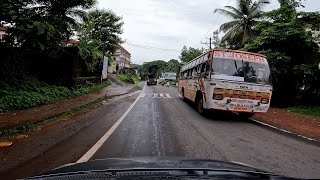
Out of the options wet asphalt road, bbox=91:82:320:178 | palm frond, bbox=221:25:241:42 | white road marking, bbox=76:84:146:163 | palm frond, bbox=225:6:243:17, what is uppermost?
palm frond, bbox=225:6:243:17

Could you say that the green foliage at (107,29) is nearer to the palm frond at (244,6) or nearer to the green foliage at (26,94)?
the palm frond at (244,6)

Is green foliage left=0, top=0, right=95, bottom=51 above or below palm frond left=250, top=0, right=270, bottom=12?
below

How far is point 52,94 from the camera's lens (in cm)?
1523

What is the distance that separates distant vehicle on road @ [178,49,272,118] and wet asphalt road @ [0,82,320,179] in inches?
53.5

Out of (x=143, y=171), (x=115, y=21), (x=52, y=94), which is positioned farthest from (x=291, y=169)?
(x=115, y=21)

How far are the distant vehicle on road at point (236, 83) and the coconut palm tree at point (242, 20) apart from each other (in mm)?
19851

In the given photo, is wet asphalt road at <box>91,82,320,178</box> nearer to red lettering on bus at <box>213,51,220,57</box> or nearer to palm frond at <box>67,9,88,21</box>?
red lettering on bus at <box>213,51,220,57</box>

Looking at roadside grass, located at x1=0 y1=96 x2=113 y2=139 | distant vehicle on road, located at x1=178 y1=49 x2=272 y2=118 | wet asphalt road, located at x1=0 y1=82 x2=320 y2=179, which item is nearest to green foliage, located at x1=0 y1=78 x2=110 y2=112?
roadside grass, located at x1=0 y1=96 x2=113 y2=139

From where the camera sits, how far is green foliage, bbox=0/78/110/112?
1178cm

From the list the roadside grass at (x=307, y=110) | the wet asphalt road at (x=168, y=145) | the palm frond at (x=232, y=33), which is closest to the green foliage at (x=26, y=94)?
the wet asphalt road at (x=168, y=145)

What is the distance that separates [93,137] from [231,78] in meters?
5.99

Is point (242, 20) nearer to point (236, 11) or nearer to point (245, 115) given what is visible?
point (236, 11)

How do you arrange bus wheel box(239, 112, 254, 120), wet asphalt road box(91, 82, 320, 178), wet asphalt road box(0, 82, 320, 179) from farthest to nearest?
bus wheel box(239, 112, 254, 120)
wet asphalt road box(91, 82, 320, 178)
wet asphalt road box(0, 82, 320, 179)

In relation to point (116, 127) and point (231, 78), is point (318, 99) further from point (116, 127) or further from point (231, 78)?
point (116, 127)
